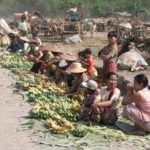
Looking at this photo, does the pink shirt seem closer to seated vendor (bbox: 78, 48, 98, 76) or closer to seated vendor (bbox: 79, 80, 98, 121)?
seated vendor (bbox: 79, 80, 98, 121)

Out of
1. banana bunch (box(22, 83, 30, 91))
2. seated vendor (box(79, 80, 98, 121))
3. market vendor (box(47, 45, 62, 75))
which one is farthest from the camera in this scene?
market vendor (box(47, 45, 62, 75))

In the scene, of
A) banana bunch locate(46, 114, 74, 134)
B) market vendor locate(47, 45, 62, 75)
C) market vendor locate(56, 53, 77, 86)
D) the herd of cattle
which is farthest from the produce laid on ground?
the herd of cattle

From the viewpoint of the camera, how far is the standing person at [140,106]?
3908 millimetres

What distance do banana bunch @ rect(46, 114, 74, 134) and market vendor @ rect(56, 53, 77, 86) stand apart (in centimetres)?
223

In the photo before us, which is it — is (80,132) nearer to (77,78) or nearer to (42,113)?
(42,113)

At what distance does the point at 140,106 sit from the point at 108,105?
47cm

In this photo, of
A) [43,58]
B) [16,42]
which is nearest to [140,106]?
[43,58]

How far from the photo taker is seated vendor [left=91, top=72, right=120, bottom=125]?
4211 mm

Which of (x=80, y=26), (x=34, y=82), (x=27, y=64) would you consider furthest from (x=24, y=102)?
(x=80, y=26)

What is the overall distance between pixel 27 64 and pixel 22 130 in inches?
201

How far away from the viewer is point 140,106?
13.2ft

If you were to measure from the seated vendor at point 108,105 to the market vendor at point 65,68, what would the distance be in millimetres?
2257

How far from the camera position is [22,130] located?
13.6 ft

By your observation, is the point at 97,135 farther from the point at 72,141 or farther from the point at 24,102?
the point at 24,102
